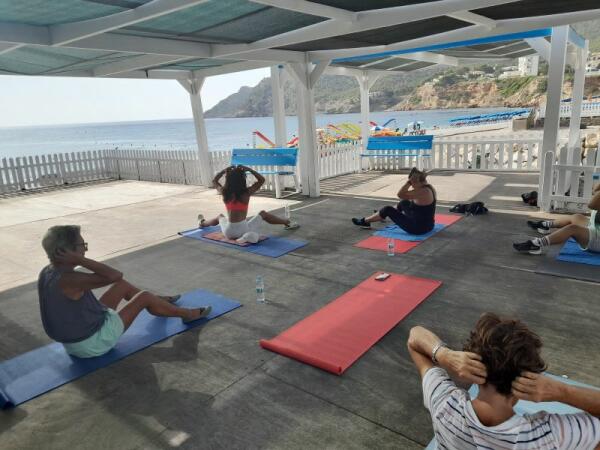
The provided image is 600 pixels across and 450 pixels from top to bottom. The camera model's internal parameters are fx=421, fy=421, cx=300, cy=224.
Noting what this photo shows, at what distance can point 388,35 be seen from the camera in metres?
7.44

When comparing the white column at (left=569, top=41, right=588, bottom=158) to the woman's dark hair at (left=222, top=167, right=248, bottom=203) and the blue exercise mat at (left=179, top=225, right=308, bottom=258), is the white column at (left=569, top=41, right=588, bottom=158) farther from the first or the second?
the woman's dark hair at (left=222, top=167, right=248, bottom=203)

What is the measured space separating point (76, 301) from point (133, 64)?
21.6 ft

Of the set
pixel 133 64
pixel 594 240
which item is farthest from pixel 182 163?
pixel 594 240

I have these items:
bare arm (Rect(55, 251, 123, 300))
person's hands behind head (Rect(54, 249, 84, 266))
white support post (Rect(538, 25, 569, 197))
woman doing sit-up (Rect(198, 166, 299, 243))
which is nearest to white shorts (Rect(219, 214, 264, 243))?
woman doing sit-up (Rect(198, 166, 299, 243))

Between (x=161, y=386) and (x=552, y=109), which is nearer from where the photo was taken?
(x=161, y=386)

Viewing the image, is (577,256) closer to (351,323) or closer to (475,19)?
(351,323)

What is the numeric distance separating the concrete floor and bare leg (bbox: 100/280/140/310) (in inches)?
21.1

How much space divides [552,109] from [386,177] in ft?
17.2

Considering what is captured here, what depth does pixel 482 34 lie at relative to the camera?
7246 mm

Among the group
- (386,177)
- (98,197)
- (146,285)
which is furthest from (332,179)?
(146,285)

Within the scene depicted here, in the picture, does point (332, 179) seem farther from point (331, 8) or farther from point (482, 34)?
point (331, 8)

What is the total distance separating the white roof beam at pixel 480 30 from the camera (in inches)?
261

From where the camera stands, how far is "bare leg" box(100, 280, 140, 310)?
378 centimetres

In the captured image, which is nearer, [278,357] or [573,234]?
[278,357]
